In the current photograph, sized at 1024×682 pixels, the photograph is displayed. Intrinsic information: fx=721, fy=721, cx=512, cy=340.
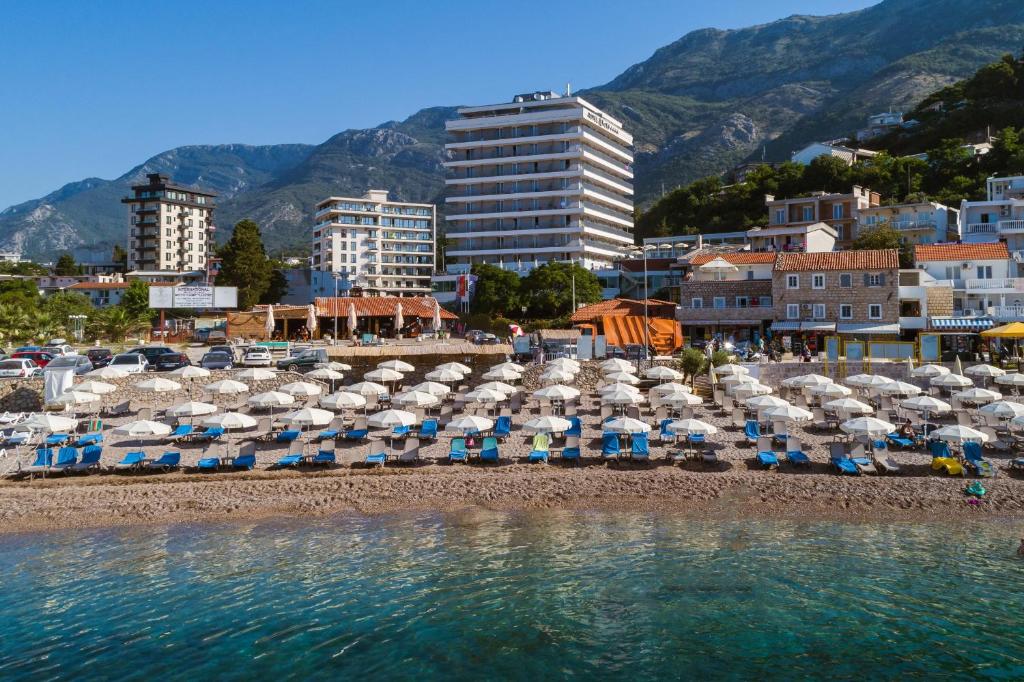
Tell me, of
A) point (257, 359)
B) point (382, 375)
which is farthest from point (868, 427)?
point (257, 359)

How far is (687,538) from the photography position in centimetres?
1880

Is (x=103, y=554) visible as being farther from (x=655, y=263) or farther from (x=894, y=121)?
(x=894, y=121)

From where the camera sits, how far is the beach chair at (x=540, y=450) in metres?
24.0

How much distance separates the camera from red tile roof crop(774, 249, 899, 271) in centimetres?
4381

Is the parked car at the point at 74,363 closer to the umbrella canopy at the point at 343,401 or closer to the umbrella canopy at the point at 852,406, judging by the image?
the umbrella canopy at the point at 343,401

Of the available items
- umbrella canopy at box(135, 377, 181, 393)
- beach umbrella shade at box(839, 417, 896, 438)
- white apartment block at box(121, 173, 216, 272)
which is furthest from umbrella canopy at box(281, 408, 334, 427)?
white apartment block at box(121, 173, 216, 272)

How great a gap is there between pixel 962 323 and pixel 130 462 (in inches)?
1729

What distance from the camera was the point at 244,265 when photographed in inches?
3130

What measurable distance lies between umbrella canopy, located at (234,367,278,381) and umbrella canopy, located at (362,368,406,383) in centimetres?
425

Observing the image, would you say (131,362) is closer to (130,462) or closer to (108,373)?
(108,373)

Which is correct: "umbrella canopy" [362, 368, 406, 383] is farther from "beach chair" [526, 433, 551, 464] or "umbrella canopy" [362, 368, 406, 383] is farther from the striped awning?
the striped awning

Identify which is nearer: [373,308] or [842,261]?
[842,261]

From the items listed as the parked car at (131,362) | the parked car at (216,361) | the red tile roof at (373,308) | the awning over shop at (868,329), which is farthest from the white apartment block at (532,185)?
the parked car at (131,362)

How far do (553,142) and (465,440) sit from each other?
71.5 m
